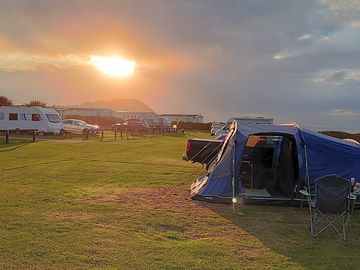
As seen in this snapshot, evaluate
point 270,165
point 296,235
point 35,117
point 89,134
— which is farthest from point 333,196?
point 35,117

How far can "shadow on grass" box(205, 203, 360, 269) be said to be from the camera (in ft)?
18.8

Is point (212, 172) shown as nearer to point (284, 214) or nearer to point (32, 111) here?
point (284, 214)

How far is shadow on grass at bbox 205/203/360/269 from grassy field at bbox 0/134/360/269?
0.02m

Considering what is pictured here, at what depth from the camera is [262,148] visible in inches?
418

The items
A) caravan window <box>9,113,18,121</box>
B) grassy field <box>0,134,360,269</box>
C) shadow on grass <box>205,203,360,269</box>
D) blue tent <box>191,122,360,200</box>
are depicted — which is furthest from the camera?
caravan window <box>9,113,18,121</box>

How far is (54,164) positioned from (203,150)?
550 centimetres

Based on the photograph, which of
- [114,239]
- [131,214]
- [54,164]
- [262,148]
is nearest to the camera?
[114,239]

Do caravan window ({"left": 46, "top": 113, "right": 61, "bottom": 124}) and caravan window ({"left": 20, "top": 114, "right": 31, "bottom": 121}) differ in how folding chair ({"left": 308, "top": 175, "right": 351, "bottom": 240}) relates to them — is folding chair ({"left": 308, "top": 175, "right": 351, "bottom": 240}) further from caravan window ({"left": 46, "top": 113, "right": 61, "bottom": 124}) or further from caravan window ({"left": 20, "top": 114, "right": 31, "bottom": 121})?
caravan window ({"left": 20, "top": 114, "right": 31, "bottom": 121})

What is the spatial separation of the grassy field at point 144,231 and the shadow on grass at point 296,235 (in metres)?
0.02

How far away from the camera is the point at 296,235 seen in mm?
6922

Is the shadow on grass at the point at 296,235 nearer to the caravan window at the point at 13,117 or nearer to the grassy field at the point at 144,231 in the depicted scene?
the grassy field at the point at 144,231

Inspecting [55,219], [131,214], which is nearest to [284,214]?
[131,214]

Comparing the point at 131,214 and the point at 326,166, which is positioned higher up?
the point at 326,166

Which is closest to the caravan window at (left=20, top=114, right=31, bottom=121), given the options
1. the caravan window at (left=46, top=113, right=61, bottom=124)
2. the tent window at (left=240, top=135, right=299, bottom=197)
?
the caravan window at (left=46, top=113, right=61, bottom=124)
